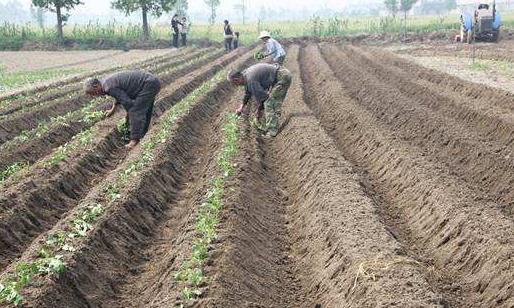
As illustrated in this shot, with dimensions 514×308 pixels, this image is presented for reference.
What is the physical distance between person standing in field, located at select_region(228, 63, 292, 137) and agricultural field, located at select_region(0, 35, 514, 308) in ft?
1.26

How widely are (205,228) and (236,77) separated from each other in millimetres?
Answer: 5792

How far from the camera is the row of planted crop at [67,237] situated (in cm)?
A: 608

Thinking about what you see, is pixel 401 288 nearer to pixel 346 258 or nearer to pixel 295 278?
pixel 346 258

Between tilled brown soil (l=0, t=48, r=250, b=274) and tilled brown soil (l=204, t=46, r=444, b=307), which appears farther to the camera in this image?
tilled brown soil (l=0, t=48, r=250, b=274)

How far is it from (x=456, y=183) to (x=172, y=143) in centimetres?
536

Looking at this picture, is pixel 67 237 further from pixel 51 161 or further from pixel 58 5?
pixel 58 5

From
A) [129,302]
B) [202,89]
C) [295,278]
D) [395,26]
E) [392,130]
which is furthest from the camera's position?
[395,26]

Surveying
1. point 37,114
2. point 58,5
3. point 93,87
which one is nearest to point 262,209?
point 93,87

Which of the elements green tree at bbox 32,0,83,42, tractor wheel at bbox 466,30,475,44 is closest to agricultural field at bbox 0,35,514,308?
tractor wheel at bbox 466,30,475,44

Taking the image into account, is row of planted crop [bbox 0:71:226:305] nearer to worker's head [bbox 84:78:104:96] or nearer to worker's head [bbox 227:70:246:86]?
worker's head [bbox 84:78:104:96]

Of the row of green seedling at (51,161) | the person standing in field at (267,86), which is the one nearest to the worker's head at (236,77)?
the person standing in field at (267,86)

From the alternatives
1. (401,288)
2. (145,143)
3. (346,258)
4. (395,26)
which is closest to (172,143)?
(145,143)

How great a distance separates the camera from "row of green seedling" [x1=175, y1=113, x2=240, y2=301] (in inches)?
243

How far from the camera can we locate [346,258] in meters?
6.86
